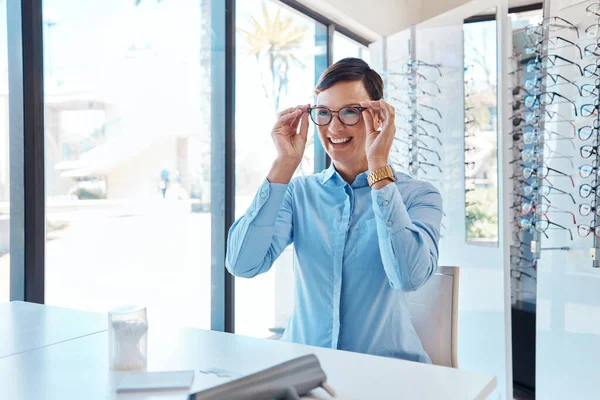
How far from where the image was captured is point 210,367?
117 cm

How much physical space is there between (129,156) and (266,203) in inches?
56.4

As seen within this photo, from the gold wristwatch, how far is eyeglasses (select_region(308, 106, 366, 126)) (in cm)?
18

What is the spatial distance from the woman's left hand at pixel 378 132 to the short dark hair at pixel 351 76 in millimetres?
116

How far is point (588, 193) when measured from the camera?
2.61 metres

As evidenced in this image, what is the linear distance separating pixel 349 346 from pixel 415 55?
2.66m

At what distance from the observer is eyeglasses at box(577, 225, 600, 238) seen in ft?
8.31

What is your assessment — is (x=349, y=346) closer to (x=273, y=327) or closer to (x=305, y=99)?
(x=273, y=327)

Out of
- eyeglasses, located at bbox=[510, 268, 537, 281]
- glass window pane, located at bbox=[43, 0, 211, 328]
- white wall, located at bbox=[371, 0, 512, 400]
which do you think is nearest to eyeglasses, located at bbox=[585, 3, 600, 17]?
white wall, located at bbox=[371, 0, 512, 400]

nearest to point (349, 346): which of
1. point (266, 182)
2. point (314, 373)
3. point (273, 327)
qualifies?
point (266, 182)

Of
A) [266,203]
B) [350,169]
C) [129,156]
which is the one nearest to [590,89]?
[350,169]

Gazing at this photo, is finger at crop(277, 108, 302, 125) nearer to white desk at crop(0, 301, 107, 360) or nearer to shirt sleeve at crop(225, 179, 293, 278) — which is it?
shirt sleeve at crop(225, 179, 293, 278)

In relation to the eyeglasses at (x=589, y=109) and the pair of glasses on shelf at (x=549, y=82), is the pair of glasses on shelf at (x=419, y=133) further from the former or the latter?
the eyeglasses at (x=589, y=109)

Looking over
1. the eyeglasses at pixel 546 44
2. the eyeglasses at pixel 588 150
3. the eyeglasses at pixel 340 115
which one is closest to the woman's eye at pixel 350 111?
the eyeglasses at pixel 340 115

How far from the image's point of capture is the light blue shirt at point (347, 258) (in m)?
1.61
